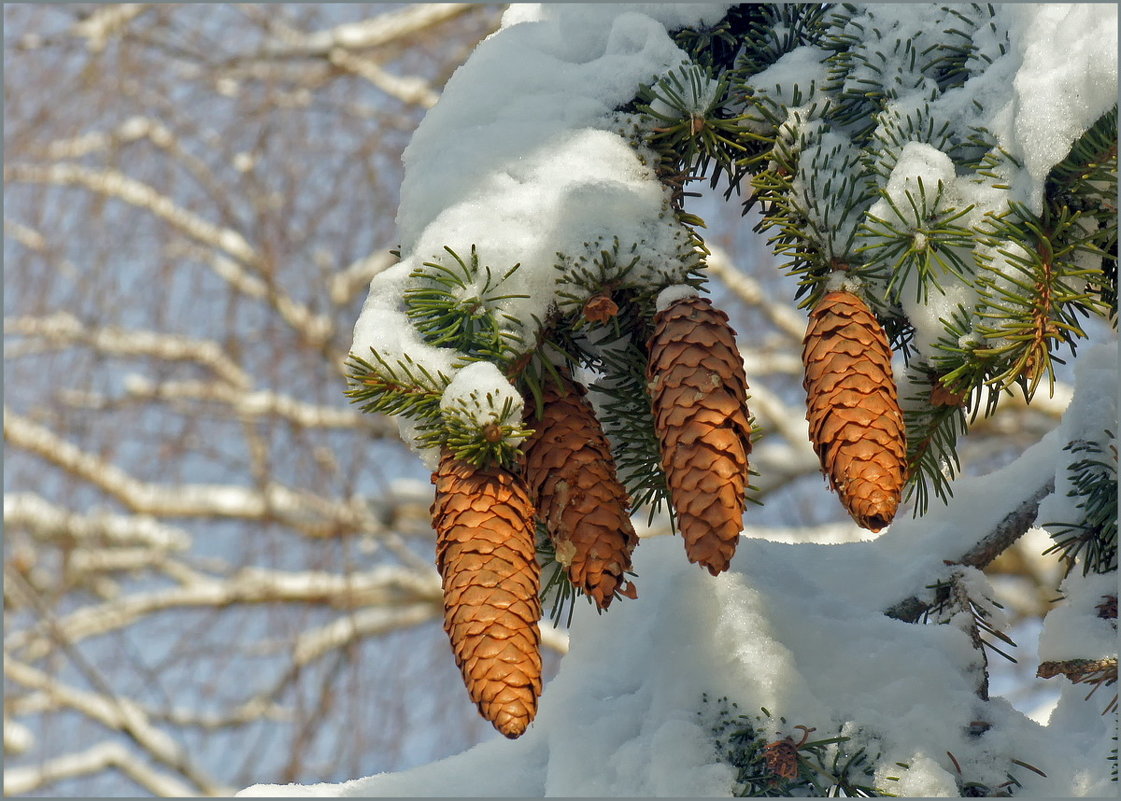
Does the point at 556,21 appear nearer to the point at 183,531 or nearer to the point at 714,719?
the point at 714,719

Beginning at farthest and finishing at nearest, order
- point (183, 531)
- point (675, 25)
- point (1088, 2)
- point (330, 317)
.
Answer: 1. point (183, 531)
2. point (330, 317)
3. point (675, 25)
4. point (1088, 2)

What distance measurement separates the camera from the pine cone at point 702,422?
0.62 metres

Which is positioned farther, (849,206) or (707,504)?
(849,206)

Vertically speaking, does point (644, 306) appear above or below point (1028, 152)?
below

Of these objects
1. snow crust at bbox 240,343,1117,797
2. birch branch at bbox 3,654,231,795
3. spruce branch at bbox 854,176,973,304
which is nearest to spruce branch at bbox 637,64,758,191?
spruce branch at bbox 854,176,973,304

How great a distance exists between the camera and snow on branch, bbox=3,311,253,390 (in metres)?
3.51

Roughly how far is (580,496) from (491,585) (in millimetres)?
88

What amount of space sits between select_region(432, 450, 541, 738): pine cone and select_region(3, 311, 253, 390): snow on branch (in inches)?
124

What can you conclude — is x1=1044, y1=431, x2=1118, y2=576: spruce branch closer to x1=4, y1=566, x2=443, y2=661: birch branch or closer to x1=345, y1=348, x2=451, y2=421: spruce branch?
x1=345, y1=348, x2=451, y2=421: spruce branch

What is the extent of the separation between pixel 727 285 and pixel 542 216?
11.3 feet

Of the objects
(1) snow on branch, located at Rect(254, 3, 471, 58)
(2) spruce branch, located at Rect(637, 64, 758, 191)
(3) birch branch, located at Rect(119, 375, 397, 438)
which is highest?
(2) spruce branch, located at Rect(637, 64, 758, 191)

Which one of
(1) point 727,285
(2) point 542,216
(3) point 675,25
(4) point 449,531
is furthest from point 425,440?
(1) point 727,285

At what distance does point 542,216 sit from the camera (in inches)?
30.0

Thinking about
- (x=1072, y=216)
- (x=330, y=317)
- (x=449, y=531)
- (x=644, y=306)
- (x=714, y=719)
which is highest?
(x=1072, y=216)
